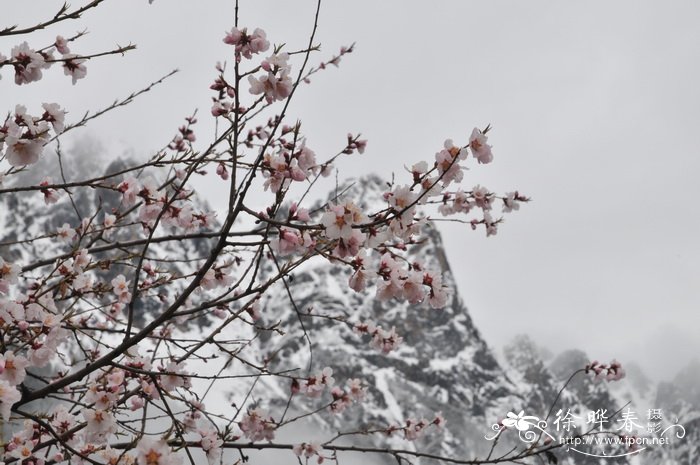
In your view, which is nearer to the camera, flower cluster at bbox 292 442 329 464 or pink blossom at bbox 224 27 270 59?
pink blossom at bbox 224 27 270 59

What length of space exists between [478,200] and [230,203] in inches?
93.0

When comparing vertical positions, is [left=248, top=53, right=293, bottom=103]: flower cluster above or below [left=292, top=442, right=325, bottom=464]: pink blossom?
above

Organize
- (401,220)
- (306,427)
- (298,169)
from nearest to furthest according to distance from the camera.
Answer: (401,220) → (298,169) → (306,427)

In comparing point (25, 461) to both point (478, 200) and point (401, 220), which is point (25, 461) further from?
point (478, 200)

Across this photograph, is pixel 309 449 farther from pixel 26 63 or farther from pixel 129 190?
pixel 26 63

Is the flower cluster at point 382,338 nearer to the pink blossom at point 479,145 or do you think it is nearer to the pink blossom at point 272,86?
the pink blossom at point 479,145

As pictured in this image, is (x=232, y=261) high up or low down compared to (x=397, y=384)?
down

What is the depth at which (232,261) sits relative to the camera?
4070 mm

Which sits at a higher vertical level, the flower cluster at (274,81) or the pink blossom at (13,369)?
the flower cluster at (274,81)

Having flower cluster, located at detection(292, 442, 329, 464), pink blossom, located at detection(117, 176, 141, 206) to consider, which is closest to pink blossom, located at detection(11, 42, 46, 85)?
pink blossom, located at detection(117, 176, 141, 206)

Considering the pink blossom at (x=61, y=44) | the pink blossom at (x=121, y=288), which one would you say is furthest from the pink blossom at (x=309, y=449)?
the pink blossom at (x=61, y=44)

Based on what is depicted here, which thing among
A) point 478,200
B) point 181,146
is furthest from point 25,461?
point 478,200

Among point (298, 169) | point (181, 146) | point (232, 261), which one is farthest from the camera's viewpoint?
point (181, 146)

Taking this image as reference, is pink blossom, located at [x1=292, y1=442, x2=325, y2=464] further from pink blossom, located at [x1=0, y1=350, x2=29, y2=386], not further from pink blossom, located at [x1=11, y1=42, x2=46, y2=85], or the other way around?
pink blossom, located at [x1=11, y1=42, x2=46, y2=85]
